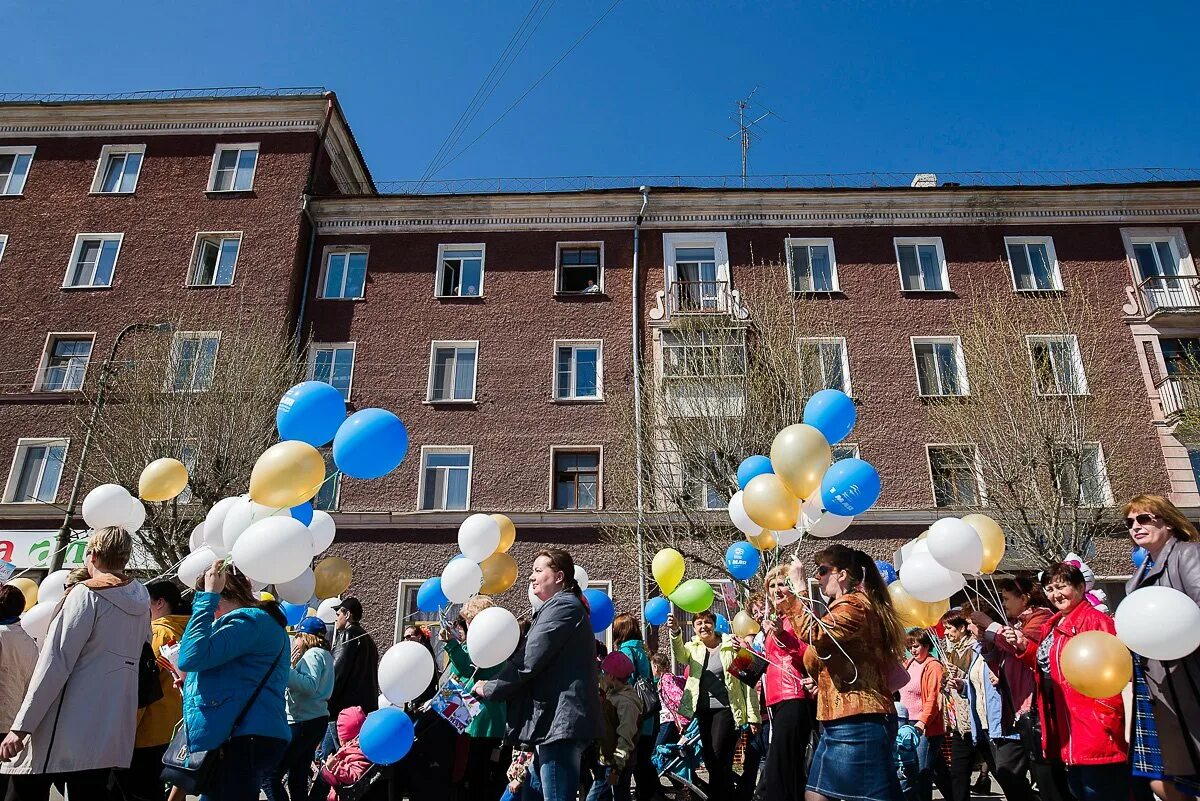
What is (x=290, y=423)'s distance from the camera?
19.5 feet

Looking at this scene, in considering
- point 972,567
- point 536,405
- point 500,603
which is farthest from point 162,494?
point 536,405

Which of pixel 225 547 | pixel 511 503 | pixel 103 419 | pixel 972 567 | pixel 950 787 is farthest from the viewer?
pixel 511 503

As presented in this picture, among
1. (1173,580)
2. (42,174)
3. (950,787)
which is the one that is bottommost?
(950,787)

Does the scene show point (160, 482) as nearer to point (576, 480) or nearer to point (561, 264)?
point (576, 480)

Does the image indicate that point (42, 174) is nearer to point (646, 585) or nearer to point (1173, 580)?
point (646, 585)

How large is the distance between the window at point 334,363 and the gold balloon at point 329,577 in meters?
13.7

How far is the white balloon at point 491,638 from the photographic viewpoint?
4.90 metres

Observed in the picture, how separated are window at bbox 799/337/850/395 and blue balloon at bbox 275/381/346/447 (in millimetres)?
12941

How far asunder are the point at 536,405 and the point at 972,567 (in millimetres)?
16121

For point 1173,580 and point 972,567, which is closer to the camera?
point 1173,580

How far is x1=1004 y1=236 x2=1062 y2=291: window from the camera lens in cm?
2166

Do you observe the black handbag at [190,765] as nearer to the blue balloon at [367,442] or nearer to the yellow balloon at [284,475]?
the yellow balloon at [284,475]

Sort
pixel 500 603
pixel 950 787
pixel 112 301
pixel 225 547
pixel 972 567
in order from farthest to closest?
1. pixel 112 301
2. pixel 500 603
3. pixel 950 787
4. pixel 225 547
5. pixel 972 567

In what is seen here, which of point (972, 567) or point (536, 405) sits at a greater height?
point (536, 405)
